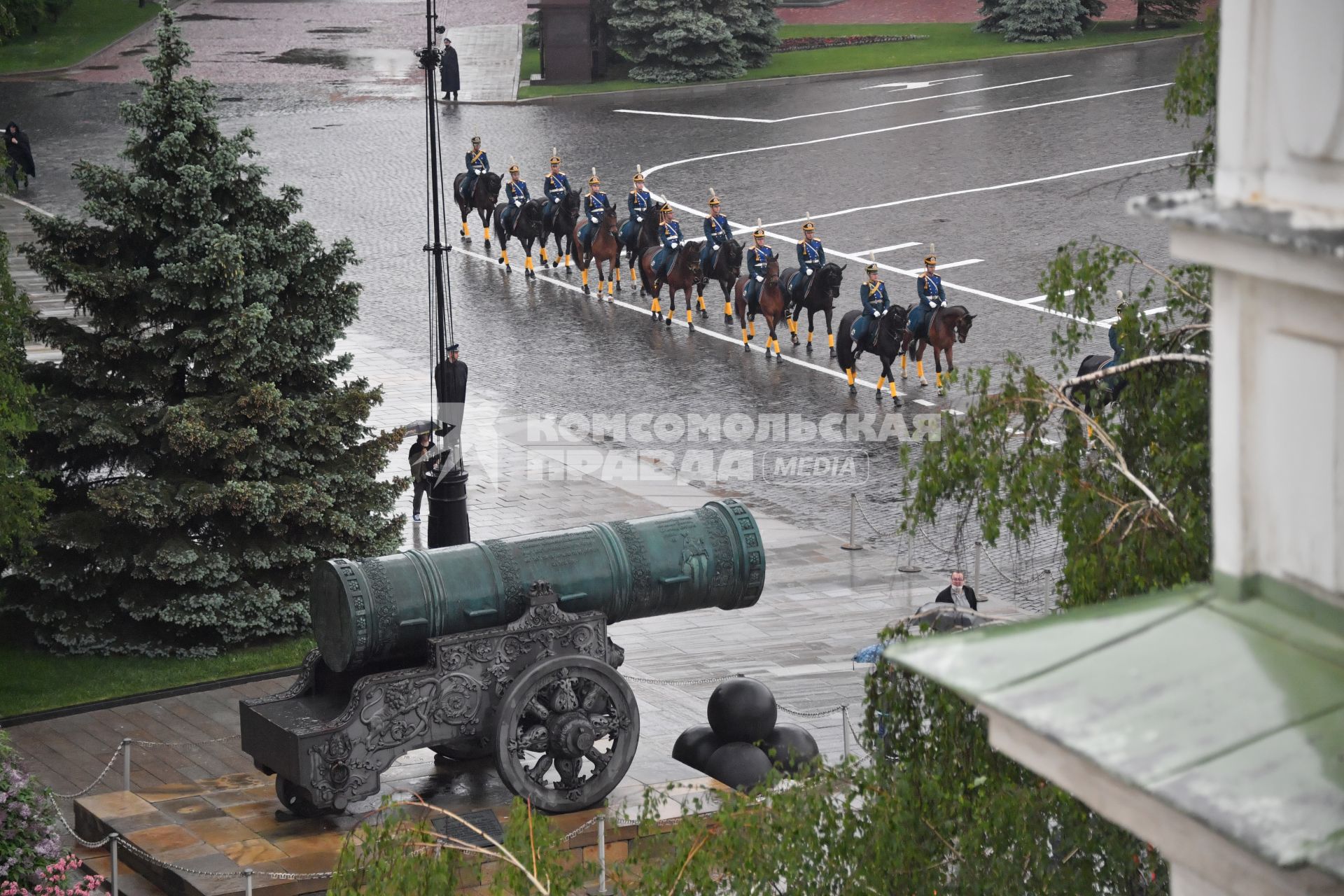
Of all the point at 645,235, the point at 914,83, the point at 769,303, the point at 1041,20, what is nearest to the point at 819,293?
the point at 769,303

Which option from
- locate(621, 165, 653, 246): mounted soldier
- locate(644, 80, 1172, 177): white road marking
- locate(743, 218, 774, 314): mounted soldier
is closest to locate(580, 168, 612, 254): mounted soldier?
locate(621, 165, 653, 246): mounted soldier

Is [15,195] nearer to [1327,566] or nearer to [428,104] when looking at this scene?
[428,104]

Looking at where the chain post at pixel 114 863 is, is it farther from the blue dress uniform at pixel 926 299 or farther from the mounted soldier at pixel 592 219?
the mounted soldier at pixel 592 219

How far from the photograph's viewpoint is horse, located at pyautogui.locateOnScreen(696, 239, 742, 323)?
79.1 feet

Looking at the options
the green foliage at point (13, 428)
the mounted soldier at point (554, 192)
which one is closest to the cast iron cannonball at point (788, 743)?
the green foliage at point (13, 428)

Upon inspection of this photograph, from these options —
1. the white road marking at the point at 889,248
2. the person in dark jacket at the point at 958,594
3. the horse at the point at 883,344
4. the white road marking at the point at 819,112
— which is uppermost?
the white road marking at the point at 819,112

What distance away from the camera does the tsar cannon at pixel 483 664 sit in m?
10.8

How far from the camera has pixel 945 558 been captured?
54.9ft

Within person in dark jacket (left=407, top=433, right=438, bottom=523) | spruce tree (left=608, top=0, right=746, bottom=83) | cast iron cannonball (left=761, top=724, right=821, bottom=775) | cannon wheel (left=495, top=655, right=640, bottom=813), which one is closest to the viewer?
cannon wheel (left=495, top=655, right=640, bottom=813)

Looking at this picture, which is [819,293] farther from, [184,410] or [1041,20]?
[1041,20]

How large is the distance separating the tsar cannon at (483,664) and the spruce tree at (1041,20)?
117 ft

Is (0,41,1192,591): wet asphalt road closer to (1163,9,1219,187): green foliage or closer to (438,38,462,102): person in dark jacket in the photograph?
(438,38,462,102): person in dark jacket

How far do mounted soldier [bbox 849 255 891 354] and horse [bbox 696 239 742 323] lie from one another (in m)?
3.05

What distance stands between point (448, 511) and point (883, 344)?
656cm
